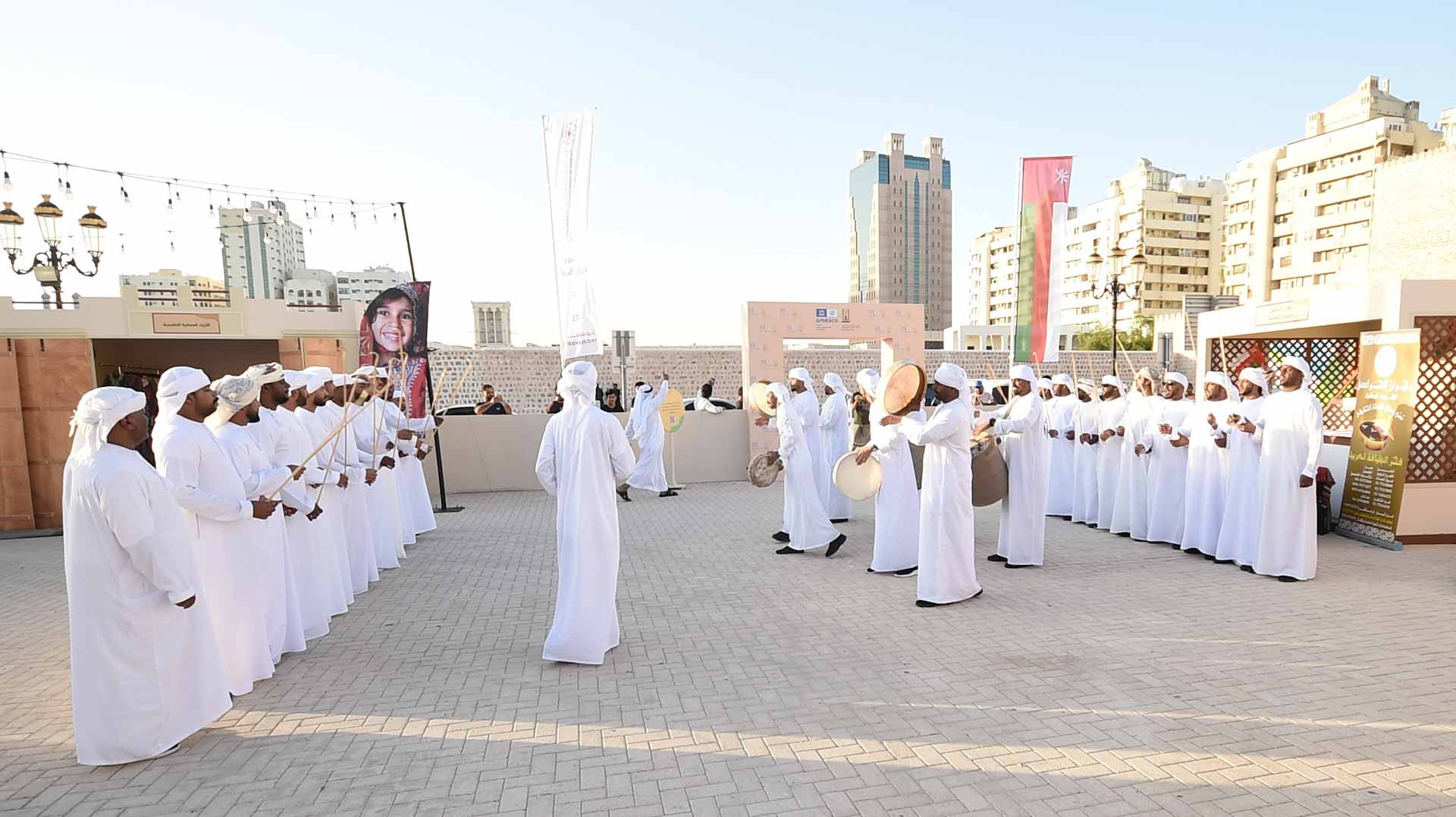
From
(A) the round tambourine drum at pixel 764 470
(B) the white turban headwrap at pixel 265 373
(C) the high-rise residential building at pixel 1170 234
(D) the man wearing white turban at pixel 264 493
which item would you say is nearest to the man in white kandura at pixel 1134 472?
(A) the round tambourine drum at pixel 764 470

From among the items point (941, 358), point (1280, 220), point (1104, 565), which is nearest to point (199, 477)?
point (1104, 565)

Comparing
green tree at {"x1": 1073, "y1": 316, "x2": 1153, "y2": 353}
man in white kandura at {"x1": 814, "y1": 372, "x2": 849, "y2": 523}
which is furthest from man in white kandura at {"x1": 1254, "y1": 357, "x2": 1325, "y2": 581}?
green tree at {"x1": 1073, "y1": 316, "x2": 1153, "y2": 353}

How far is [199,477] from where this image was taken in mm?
4191

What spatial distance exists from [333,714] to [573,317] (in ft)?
23.3

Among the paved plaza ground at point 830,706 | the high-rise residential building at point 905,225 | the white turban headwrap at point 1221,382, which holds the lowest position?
the paved plaza ground at point 830,706

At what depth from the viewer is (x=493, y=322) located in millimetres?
63000

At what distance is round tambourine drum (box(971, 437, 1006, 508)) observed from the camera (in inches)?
274

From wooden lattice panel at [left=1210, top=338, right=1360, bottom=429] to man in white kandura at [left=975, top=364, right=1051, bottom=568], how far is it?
4710 mm

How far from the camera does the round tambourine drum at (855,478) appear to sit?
257 inches

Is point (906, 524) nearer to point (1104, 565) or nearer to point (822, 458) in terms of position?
point (1104, 565)

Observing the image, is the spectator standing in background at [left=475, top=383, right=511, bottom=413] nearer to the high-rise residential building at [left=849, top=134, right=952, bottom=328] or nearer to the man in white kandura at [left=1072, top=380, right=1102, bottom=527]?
the man in white kandura at [left=1072, top=380, right=1102, bottom=527]

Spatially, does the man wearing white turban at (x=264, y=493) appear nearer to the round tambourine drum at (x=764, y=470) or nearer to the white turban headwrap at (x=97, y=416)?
the white turban headwrap at (x=97, y=416)

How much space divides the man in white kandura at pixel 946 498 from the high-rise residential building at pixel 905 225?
105 m

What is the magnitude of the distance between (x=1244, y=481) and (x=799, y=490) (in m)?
4.33
